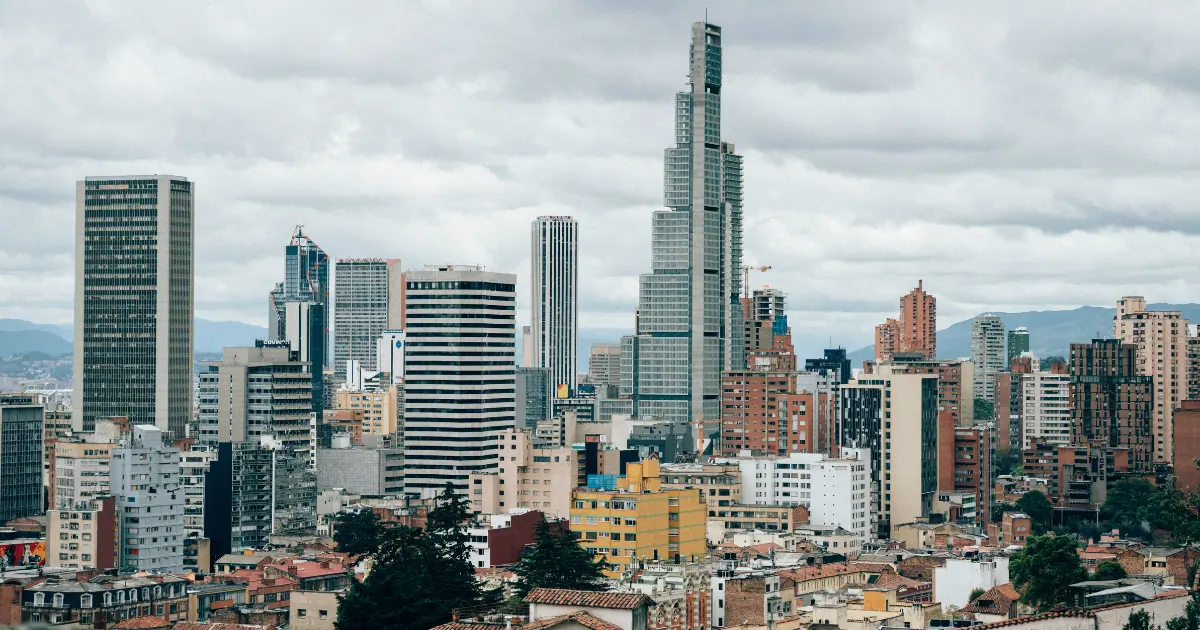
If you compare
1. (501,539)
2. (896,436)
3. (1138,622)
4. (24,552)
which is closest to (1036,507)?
(896,436)

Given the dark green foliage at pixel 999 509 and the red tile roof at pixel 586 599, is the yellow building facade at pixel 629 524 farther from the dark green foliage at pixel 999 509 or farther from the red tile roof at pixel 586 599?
the red tile roof at pixel 586 599

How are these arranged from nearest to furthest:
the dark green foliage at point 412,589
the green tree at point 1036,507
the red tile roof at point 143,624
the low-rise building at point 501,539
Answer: the dark green foliage at point 412,589 → the red tile roof at point 143,624 → the low-rise building at point 501,539 → the green tree at point 1036,507

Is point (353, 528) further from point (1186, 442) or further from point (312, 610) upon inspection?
point (1186, 442)

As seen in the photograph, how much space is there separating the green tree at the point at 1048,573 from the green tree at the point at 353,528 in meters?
47.0

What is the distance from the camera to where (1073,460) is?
178 metres

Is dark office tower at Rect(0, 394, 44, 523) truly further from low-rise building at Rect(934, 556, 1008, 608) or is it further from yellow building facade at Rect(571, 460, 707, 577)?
low-rise building at Rect(934, 556, 1008, 608)

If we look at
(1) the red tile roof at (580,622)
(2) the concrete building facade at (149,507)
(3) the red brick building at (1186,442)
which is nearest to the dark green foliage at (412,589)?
(1) the red tile roof at (580,622)

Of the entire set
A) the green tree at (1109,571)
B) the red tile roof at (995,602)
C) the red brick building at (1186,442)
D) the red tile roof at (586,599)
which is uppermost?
the red brick building at (1186,442)

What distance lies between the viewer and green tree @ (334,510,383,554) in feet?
413

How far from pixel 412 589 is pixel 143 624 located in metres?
19.2

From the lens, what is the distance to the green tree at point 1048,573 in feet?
258

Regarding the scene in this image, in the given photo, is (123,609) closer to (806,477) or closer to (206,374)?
(806,477)

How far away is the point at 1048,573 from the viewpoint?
8125cm

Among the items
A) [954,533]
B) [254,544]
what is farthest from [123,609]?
[954,533]
